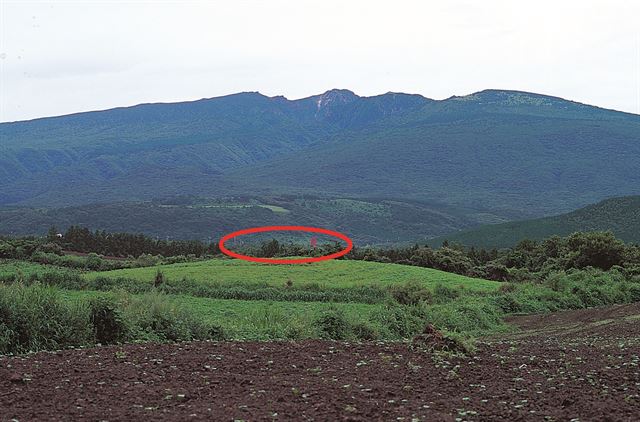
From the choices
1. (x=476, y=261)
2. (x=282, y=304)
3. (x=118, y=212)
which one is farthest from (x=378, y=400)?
(x=118, y=212)

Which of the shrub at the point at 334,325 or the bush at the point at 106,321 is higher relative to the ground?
the bush at the point at 106,321

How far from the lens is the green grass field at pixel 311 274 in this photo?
4206 centimetres

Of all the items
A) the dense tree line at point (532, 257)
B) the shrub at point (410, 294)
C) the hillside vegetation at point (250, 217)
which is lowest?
the hillside vegetation at point (250, 217)

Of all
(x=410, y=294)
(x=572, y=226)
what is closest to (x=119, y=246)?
(x=410, y=294)

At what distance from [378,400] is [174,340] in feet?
25.9

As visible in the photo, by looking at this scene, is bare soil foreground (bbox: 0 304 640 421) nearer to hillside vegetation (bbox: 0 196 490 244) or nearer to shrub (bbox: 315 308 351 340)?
shrub (bbox: 315 308 351 340)

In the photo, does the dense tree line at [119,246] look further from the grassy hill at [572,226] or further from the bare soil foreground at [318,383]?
the bare soil foreground at [318,383]

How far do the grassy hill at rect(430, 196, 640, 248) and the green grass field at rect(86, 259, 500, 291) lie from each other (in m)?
44.1

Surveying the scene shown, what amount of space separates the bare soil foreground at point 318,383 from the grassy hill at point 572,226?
245 ft

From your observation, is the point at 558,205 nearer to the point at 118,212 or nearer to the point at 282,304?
the point at 118,212

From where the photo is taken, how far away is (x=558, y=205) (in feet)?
596

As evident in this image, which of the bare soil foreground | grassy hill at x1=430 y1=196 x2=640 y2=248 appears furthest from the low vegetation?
grassy hill at x1=430 y1=196 x2=640 y2=248

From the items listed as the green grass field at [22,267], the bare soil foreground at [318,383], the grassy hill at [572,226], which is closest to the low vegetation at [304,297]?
the green grass field at [22,267]

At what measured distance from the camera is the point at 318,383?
1084cm
